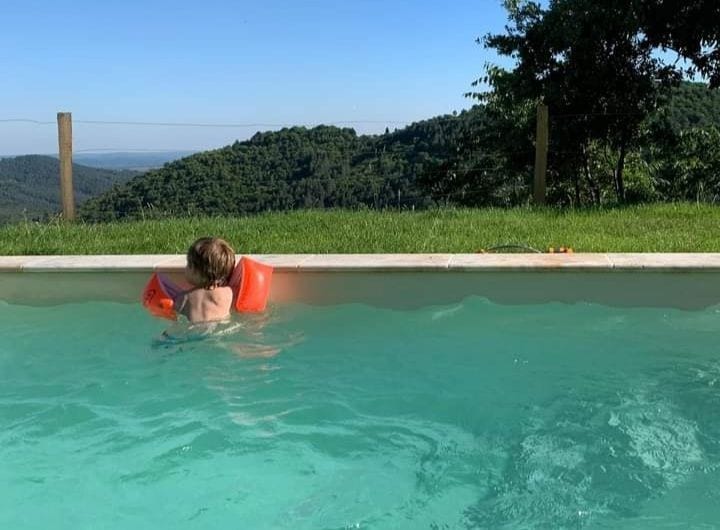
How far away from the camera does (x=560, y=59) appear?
11016mm

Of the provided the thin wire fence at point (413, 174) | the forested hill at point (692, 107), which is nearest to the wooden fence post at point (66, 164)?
the thin wire fence at point (413, 174)

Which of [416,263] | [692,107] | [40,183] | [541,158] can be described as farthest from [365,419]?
[692,107]

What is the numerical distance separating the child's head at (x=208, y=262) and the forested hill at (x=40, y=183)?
4.49 metres

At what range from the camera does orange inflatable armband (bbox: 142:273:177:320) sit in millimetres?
4809

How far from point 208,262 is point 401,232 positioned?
2.65 m

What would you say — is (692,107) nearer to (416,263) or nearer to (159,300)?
(416,263)

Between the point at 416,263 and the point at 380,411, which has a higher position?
the point at 416,263

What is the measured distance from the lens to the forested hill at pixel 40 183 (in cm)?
904

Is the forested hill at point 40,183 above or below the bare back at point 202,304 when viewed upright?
above

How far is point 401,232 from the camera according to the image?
6.92 meters

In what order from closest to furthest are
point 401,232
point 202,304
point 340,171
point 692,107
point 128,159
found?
1. point 202,304
2. point 401,232
3. point 128,159
4. point 692,107
5. point 340,171

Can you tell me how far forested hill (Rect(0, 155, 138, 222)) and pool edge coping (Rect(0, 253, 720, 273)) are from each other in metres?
3.16

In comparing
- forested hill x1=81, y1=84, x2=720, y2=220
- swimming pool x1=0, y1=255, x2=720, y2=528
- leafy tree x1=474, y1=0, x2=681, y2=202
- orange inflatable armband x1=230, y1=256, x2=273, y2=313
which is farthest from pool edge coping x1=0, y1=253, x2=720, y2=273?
leafy tree x1=474, y1=0, x2=681, y2=202

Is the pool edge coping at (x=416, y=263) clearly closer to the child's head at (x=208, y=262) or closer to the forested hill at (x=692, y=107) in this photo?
the child's head at (x=208, y=262)
